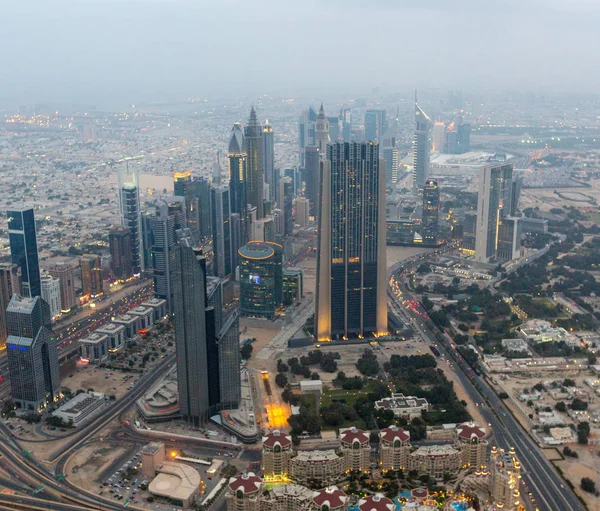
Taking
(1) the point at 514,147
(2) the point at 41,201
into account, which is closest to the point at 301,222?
(2) the point at 41,201

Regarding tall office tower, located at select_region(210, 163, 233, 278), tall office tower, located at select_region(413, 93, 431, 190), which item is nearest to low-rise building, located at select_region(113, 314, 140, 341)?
tall office tower, located at select_region(210, 163, 233, 278)

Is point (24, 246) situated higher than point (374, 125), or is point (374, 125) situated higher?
point (374, 125)

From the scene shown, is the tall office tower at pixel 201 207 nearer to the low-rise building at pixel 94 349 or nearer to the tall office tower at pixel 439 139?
the low-rise building at pixel 94 349

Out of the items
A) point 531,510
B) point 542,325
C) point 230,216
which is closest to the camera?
point 531,510

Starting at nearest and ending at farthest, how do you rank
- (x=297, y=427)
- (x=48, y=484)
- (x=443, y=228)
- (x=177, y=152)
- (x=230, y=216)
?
(x=48, y=484), (x=297, y=427), (x=230, y=216), (x=443, y=228), (x=177, y=152)

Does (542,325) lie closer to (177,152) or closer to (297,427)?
(297,427)

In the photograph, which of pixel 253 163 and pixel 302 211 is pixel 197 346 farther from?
pixel 302 211

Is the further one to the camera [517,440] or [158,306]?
[158,306]

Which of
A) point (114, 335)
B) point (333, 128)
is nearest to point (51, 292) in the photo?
point (114, 335)
